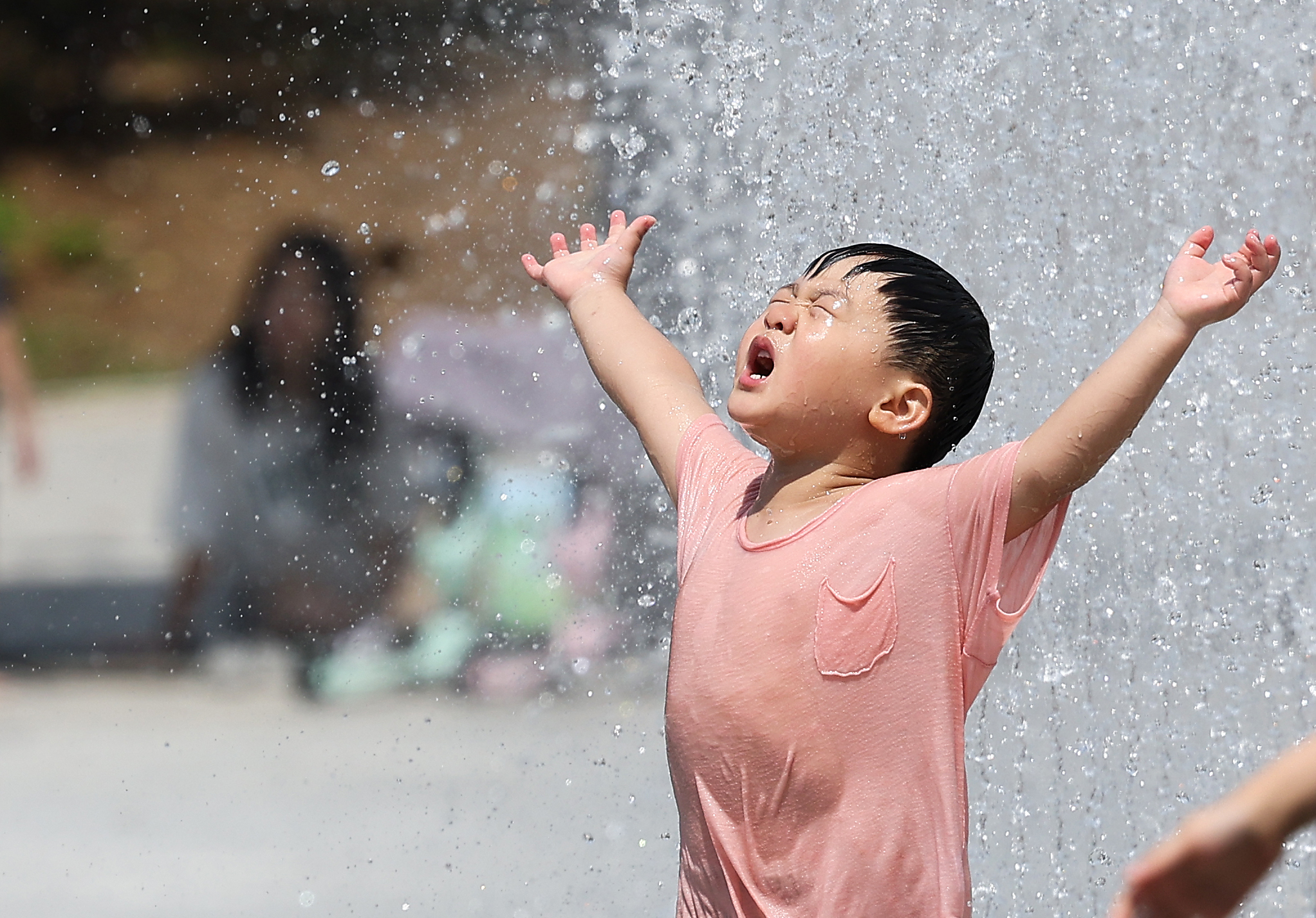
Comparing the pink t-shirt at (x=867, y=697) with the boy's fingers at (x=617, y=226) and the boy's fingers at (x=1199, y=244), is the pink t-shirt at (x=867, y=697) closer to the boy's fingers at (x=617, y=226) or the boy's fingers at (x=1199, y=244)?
the boy's fingers at (x=1199, y=244)

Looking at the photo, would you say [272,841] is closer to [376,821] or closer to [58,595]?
[376,821]

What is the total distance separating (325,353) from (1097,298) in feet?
8.18

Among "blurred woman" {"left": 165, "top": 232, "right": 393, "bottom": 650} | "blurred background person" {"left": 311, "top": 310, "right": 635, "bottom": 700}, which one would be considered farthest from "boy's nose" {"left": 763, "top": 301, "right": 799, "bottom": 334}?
"blurred woman" {"left": 165, "top": 232, "right": 393, "bottom": 650}

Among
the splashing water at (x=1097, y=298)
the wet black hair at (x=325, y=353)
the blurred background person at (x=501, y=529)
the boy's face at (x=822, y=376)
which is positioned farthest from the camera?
the wet black hair at (x=325, y=353)

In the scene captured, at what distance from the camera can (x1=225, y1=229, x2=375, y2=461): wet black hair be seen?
165 inches

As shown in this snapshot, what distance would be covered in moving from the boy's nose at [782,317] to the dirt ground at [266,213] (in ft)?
17.6

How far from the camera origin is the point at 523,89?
27.2 feet

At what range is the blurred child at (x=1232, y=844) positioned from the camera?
0.78 meters

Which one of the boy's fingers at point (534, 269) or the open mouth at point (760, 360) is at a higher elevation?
the boy's fingers at point (534, 269)

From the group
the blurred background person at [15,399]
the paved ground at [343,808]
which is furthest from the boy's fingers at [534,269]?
the blurred background person at [15,399]

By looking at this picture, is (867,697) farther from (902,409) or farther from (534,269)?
(534,269)

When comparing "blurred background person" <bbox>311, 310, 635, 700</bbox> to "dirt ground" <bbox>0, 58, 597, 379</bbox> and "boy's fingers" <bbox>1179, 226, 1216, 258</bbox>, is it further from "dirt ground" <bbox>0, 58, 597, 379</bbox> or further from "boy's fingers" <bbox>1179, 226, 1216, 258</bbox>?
"boy's fingers" <bbox>1179, 226, 1216, 258</bbox>

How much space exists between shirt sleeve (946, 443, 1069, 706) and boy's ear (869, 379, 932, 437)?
0.06m

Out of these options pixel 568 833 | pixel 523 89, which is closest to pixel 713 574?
pixel 568 833
